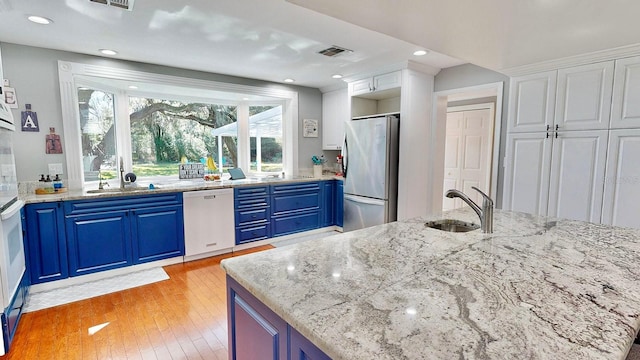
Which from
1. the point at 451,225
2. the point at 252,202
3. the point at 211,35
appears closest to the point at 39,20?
the point at 211,35

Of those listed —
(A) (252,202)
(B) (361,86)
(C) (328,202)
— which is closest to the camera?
(A) (252,202)

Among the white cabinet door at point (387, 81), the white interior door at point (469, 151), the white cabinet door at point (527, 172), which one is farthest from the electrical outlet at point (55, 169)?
the white interior door at point (469, 151)

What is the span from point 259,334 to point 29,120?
130 inches

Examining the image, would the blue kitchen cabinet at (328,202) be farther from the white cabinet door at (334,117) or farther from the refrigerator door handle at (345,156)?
the white cabinet door at (334,117)

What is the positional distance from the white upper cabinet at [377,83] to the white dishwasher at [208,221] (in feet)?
6.84

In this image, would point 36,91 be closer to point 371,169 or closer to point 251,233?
point 251,233

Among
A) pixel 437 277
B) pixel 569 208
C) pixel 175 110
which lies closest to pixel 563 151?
pixel 569 208

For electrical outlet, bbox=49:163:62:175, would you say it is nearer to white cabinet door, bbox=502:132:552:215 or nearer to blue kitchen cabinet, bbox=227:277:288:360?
blue kitchen cabinet, bbox=227:277:288:360

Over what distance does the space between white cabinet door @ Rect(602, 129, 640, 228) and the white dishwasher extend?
3.47 meters

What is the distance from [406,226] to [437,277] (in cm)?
71

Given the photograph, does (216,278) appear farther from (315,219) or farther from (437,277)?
(437,277)

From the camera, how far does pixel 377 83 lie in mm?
3768

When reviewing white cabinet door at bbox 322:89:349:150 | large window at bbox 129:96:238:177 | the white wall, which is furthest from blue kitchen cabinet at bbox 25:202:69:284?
white cabinet door at bbox 322:89:349:150

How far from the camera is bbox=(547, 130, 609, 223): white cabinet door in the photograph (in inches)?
92.6
